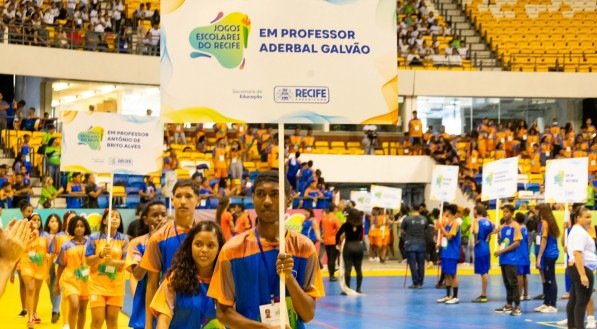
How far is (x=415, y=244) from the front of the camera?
21781mm

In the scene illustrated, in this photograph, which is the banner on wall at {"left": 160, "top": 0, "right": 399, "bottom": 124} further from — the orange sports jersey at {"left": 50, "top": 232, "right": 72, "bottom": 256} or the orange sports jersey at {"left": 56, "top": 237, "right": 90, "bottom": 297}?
the orange sports jersey at {"left": 50, "top": 232, "right": 72, "bottom": 256}

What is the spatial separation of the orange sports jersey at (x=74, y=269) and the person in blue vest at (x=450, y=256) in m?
8.91

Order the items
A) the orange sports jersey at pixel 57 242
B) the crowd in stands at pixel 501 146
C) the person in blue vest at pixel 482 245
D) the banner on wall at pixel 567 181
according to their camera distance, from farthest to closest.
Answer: the crowd in stands at pixel 501 146 → the person in blue vest at pixel 482 245 → the banner on wall at pixel 567 181 → the orange sports jersey at pixel 57 242

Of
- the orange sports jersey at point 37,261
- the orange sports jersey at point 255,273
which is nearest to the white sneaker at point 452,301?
the orange sports jersey at point 37,261

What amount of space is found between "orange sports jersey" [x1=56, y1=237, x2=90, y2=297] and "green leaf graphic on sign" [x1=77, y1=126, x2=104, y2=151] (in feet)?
3.71

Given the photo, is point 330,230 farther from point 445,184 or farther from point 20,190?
point 20,190

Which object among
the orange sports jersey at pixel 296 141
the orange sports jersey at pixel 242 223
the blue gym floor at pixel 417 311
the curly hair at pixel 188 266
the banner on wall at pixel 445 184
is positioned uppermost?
the orange sports jersey at pixel 296 141

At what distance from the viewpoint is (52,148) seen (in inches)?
1056

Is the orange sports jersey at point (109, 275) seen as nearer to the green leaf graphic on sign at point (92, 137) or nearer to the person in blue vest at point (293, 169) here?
the green leaf graphic on sign at point (92, 137)

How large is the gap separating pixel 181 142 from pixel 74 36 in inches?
197

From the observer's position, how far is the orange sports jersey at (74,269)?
1169 centimetres

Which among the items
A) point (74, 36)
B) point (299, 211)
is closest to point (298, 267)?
point (299, 211)

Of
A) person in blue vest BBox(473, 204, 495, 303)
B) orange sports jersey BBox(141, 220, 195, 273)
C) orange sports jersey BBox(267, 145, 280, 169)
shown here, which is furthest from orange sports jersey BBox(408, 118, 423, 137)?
orange sports jersey BBox(141, 220, 195, 273)

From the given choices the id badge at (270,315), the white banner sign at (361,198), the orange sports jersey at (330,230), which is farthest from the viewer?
the white banner sign at (361,198)
